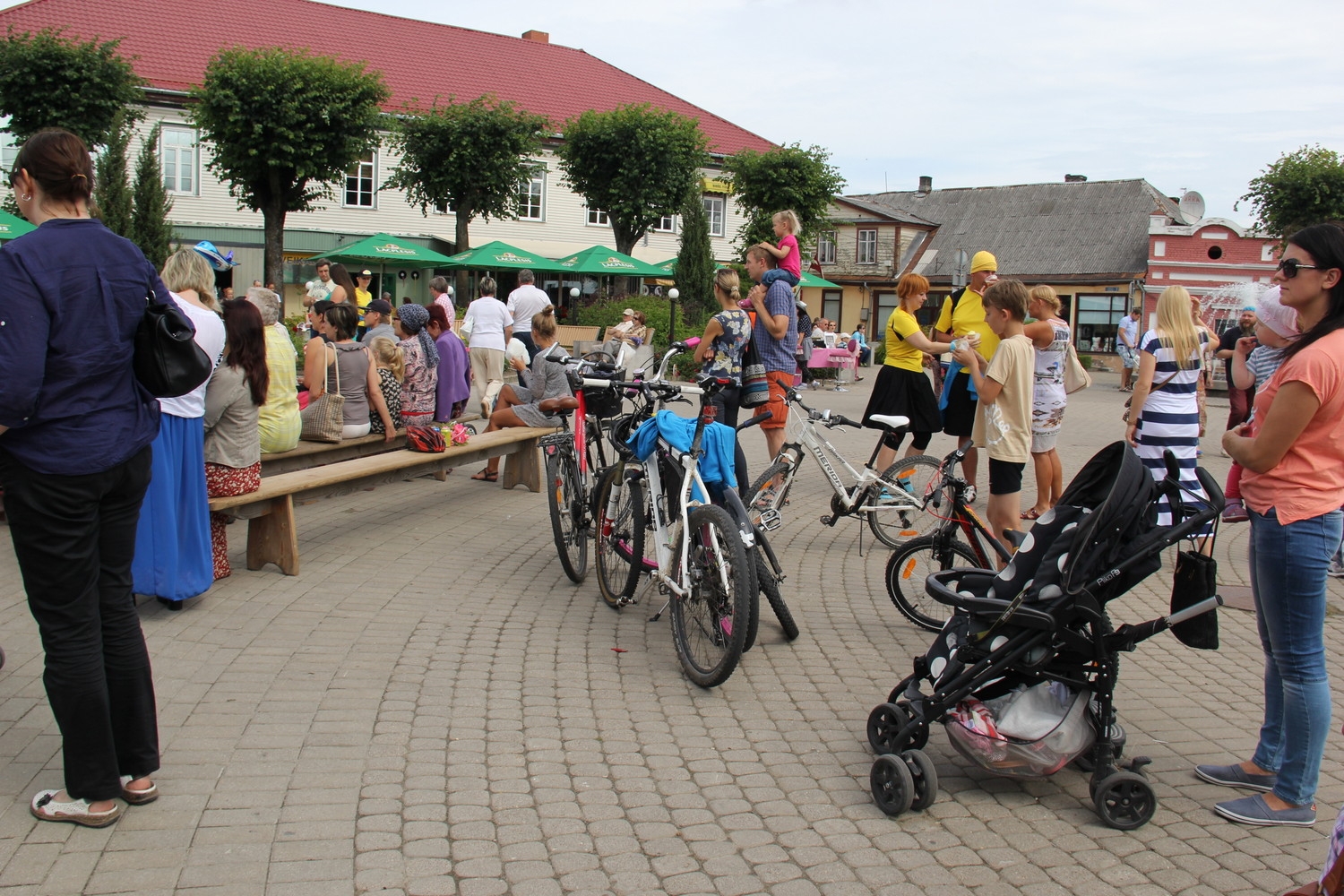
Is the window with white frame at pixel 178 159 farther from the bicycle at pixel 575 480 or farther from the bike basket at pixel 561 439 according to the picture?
the bicycle at pixel 575 480

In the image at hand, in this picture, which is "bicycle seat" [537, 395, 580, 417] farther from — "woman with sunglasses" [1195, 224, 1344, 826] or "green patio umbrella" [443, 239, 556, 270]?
"green patio umbrella" [443, 239, 556, 270]

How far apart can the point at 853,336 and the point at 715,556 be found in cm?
2400

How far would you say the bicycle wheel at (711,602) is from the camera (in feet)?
14.9

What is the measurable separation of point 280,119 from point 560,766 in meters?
27.2

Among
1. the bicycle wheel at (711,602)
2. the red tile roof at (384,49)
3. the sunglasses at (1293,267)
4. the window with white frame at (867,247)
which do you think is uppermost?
the red tile roof at (384,49)

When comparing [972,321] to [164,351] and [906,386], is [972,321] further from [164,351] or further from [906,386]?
[164,351]

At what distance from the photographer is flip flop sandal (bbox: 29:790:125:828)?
338 centimetres

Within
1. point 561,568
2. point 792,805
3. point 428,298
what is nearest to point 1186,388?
point 561,568

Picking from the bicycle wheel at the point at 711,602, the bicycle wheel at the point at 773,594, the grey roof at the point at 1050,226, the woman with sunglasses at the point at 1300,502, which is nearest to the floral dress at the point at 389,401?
the bicycle wheel at the point at 773,594

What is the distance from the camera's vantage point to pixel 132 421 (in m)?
3.43

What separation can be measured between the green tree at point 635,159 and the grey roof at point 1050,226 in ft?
59.5

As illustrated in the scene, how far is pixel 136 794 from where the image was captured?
3.52 m

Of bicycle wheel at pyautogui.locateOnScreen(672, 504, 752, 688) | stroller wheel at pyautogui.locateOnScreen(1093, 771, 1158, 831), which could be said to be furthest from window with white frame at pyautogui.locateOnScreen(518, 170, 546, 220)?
stroller wheel at pyautogui.locateOnScreen(1093, 771, 1158, 831)

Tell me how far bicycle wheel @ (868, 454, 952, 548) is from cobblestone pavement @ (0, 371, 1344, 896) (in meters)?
1.17
